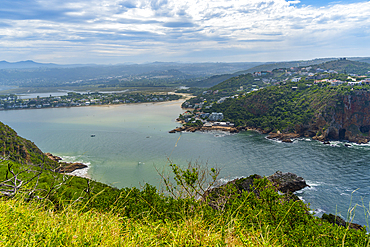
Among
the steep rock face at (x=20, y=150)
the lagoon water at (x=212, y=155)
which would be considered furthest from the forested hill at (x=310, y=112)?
the steep rock face at (x=20, y=150)

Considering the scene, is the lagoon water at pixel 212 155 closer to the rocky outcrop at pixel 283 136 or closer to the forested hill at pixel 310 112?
the rocky outcrop at pixel 283 136

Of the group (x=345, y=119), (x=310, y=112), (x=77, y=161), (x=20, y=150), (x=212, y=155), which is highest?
(x=20, y=150)

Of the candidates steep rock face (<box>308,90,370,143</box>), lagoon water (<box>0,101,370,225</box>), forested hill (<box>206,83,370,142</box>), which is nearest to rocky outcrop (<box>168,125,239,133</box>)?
lagoon water (<box>0,101,370,225</box>)

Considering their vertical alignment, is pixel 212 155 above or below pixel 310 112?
below

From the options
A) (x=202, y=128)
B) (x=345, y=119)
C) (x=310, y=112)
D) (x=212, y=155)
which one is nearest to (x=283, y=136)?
(x=310, y=112)

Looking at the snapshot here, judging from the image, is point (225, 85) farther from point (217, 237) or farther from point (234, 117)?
point (217, 237)

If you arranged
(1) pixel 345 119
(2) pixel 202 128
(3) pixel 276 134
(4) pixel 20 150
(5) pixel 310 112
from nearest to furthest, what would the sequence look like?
1. (4) pixel 20 150
2. (1) pixel 345 119
3. (3) pixel 276 134
4. (5) pixel 310 112
5. (2) pixel 202 128

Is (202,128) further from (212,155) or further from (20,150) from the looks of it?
(20,150)
